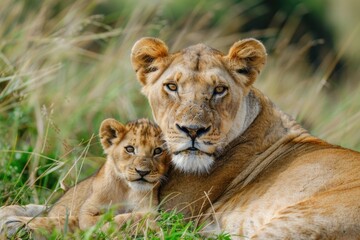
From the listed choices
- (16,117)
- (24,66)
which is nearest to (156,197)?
(16,117)

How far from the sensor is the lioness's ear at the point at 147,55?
713cm

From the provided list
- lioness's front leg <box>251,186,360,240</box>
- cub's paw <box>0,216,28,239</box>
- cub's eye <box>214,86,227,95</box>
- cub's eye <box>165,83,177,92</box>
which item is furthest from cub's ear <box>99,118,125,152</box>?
lioness's front leg <box>251,186,360,240</box>

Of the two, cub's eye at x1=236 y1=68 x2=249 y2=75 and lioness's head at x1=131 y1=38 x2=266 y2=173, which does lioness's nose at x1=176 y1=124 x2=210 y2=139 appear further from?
cub's eye at x1=236 y1=68 x2=249 y2=75

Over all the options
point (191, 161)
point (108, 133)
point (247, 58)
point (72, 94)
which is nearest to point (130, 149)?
point (108, 133)

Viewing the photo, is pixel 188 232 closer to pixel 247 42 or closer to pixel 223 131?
pixel 223 131

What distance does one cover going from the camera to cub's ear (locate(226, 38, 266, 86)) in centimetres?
707

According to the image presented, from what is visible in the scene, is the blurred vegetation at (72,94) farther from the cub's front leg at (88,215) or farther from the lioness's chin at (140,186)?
the lioness's chin at (140,186)

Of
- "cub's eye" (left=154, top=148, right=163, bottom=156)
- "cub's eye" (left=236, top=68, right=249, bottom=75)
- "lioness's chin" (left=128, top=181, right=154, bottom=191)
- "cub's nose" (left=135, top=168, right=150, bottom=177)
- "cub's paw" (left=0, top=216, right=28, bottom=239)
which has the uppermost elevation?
"cub's eye" (left=236, top=68, right=249, bottom=75)

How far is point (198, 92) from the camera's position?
22.2ft

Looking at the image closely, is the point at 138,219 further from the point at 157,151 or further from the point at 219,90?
the point at 219,90

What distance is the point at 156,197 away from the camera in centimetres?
683

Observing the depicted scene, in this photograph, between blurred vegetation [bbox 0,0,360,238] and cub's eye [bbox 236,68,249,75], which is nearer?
cub's eye [bbox 236,68,249,75]

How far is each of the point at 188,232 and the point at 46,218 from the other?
879mm

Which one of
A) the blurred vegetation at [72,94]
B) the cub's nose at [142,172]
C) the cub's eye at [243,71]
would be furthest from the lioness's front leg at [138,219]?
the cub's eye at [243,71]
